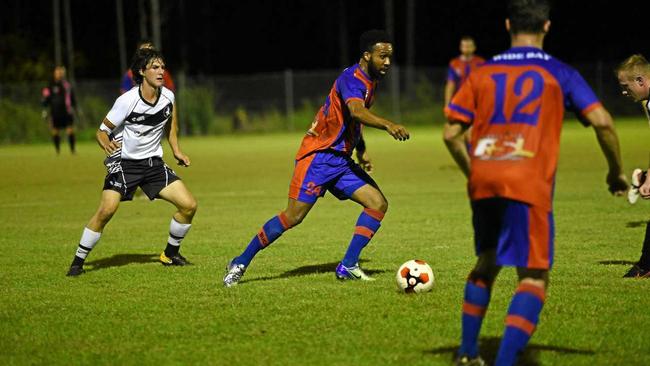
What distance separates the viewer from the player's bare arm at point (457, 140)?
16.9ft

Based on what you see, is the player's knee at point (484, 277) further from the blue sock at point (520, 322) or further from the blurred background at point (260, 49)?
the blurred background at point (260, 49)

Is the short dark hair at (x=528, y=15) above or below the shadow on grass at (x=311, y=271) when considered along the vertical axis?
above

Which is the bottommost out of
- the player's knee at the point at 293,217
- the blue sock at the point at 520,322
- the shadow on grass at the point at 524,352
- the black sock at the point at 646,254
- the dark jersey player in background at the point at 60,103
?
the dark jersey player in background at the point at 60,103

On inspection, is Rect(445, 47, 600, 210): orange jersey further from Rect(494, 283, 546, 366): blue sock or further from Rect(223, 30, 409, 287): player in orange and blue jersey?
Rect(223, 30, 409, 287): player in orange and blue jersey

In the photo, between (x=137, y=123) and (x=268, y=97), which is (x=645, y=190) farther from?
(x=268, y=97)

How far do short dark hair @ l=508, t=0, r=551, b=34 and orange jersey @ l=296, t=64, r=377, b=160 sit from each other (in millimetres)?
3085

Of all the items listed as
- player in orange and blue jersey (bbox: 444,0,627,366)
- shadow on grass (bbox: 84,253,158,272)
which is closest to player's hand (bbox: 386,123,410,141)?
player in orange and blue jersey (bbox: 444,0,627,366)

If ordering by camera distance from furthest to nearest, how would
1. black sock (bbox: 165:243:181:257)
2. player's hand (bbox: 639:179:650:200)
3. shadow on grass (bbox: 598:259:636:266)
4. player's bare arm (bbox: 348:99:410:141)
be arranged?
black sock (bbox: 165:243:181:257) → shadow on grass (bbox: 598:259:636:266) → player's bare arm (bbox: 348:99:410:141) → player's hand (bbox: 639:179:650:200)

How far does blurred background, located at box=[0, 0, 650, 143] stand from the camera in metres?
40.2

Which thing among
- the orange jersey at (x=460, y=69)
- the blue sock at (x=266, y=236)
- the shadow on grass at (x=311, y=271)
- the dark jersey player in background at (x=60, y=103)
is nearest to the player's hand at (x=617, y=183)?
the blue sock at (x=266, y=236)

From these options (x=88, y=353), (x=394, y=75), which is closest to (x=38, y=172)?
(x=88, y=353)

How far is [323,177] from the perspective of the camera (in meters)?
8.23

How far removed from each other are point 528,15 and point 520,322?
1475mm

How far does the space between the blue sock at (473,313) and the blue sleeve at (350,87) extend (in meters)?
2.93
